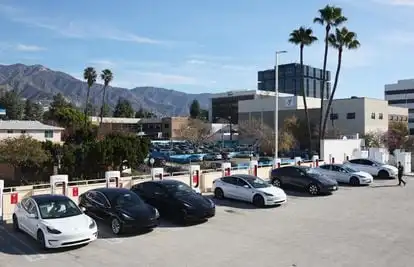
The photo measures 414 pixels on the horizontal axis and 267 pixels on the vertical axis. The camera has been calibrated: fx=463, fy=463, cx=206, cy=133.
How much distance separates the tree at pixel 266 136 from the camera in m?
66.9

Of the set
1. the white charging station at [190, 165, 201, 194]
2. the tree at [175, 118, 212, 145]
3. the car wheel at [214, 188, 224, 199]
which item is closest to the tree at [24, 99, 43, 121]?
the tree at [175, 118, 212, 145]

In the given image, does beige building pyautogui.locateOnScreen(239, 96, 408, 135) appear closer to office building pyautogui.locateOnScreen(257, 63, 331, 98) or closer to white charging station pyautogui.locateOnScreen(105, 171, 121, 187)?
white charging station pyautogui.locateOnScreen(105, 171, 121, 187)

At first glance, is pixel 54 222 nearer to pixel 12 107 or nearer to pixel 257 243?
pixel 257 243

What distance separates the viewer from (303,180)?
23.8 metres

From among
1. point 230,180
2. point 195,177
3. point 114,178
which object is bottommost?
point 195,177

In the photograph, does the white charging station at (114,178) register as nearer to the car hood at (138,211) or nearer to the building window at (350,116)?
the car hood at (138,211)

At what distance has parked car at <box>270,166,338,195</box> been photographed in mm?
23344

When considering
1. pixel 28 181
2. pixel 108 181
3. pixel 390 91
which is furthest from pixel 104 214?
pixel 390 91

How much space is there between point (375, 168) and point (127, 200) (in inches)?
879

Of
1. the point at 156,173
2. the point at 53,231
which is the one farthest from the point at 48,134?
the point at 53,231

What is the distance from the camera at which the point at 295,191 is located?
2434 centimetres

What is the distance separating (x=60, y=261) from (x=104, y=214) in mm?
3380

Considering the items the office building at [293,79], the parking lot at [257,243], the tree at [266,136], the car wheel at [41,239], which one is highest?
the office building at [293,79]

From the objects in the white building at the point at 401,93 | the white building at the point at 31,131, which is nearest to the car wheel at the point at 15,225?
the white building at the point at 31,131
